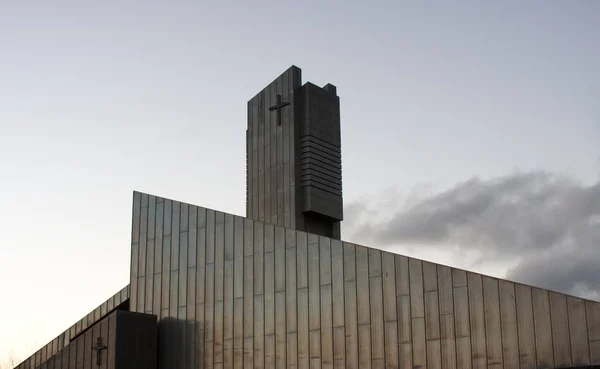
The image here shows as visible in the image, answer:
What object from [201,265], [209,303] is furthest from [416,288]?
[201,265]

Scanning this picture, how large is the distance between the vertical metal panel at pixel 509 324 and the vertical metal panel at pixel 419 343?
3.10 meters

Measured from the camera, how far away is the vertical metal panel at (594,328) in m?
24.9

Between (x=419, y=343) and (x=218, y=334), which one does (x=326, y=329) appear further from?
(x=218, y=334)

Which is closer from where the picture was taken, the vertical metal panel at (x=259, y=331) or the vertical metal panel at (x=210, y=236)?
the vertical metal panel at (x=259, y=331)

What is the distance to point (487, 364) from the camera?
2730 cm

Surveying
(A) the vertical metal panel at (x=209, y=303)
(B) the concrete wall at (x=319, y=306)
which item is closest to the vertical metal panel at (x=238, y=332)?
(B) the concrete wall at (x=319, y=306)

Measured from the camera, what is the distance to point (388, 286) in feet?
101

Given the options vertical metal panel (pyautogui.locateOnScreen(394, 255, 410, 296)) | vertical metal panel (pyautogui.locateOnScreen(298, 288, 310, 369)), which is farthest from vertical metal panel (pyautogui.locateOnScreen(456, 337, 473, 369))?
vertical metal panel (pyautogui.locateOnScreen(298, 288, 310, 369))

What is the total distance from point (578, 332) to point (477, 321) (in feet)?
11.8

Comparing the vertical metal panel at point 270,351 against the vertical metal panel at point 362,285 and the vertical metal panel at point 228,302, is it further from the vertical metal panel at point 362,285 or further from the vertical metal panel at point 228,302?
the vertical metal panel at point 362,285

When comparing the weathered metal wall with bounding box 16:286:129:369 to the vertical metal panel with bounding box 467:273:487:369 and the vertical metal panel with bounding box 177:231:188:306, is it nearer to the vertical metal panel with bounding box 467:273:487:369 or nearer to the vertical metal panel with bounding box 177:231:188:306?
the vertical metal panel with bounding box 177:231:188:306

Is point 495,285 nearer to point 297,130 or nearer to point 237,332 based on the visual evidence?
point 237,332

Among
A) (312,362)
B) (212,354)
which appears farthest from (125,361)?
(312,362)

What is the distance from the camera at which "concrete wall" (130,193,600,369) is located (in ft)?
87.7
